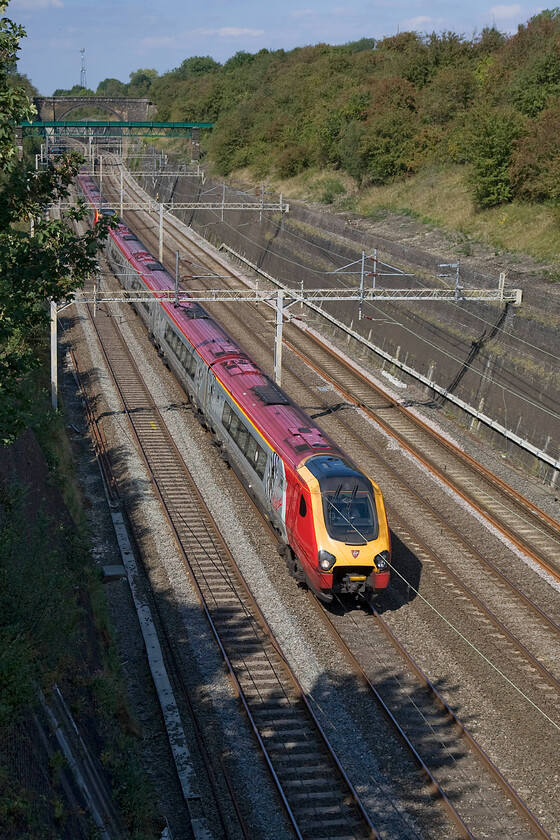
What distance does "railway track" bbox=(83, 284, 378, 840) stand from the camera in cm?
1242

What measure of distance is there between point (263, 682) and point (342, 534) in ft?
10.8

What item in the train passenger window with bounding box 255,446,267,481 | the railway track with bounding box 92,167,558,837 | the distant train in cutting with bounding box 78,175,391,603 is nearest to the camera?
the distant train in cutting with bounding box 78,175,391,603

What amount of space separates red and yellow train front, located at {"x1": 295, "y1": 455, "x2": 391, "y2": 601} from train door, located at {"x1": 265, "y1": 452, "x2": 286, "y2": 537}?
1.10 m

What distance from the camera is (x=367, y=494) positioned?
17.8 metres

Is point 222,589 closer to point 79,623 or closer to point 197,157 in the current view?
point 79,623

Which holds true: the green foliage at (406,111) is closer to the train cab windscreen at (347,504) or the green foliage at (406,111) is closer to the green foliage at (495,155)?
the green foliage at (495,155)

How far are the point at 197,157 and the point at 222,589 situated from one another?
76335 mm

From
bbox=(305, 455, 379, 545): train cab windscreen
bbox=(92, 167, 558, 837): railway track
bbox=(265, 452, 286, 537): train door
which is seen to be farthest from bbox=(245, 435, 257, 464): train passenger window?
bbox=(92, 167, 558, 837): railway track

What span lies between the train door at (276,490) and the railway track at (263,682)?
1.47 m

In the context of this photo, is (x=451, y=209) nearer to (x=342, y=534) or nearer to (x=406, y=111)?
(x=406, y=111)

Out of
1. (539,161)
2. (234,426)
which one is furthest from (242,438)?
(539,161)

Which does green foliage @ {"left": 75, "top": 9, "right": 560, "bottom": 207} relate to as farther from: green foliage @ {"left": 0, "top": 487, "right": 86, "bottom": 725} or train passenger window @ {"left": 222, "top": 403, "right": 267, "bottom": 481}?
green foliage @ {"left": 0, "top": 487, "right": 86, "bottom": 725}

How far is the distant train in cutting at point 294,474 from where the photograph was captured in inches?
672

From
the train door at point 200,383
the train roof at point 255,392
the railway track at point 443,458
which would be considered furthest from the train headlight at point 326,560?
the train door at point 200,383
